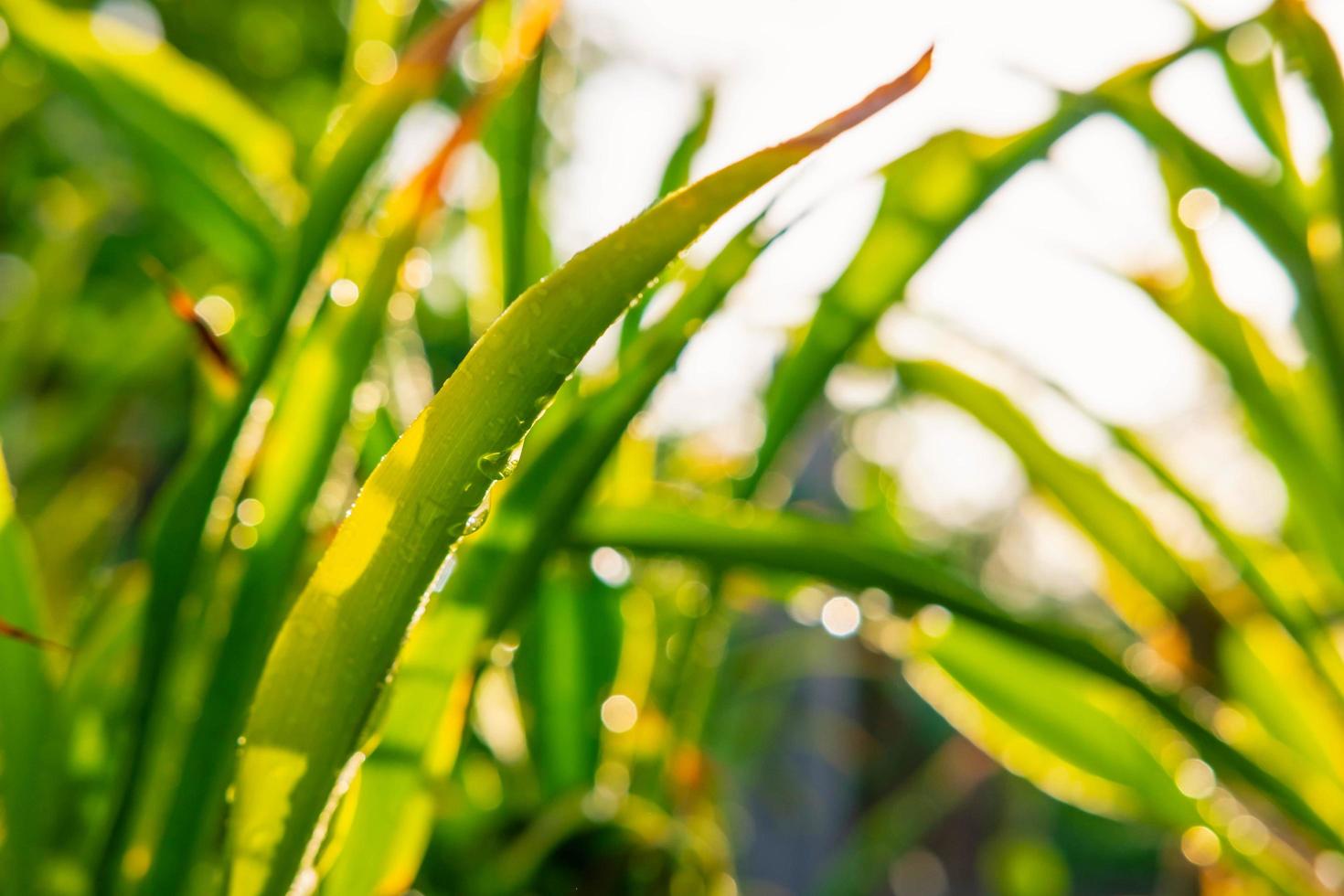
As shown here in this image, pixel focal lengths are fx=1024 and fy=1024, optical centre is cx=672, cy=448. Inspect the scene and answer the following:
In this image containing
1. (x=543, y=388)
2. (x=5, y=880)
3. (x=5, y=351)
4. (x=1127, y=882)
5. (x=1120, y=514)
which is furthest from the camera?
(x=1127, y=882)

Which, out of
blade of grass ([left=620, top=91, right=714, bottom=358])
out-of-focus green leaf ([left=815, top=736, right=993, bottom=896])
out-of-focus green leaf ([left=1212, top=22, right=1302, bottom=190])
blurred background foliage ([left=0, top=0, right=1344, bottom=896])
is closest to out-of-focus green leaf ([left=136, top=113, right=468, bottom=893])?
blurred background foliage ([left=0, top=0, right=1344, bottom=896])

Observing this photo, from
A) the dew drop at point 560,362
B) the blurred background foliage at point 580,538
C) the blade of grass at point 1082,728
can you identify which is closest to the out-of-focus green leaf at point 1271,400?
the blurred background foliage at point 580,538

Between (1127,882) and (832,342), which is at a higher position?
(832,342)

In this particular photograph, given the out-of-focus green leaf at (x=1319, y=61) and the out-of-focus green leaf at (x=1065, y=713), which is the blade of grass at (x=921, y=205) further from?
the out-of-focus green leaf at (x=1065, y=713)

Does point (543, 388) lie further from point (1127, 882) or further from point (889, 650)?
point (1127, 882)

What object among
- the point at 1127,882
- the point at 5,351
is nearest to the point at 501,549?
the point at 5,351

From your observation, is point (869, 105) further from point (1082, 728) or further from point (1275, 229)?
point (1082, 728)

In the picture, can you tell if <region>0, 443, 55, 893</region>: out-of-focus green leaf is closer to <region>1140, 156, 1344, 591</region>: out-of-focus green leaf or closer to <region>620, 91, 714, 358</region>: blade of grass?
<region>620, 91, 714, 358</region>: blade of grass
